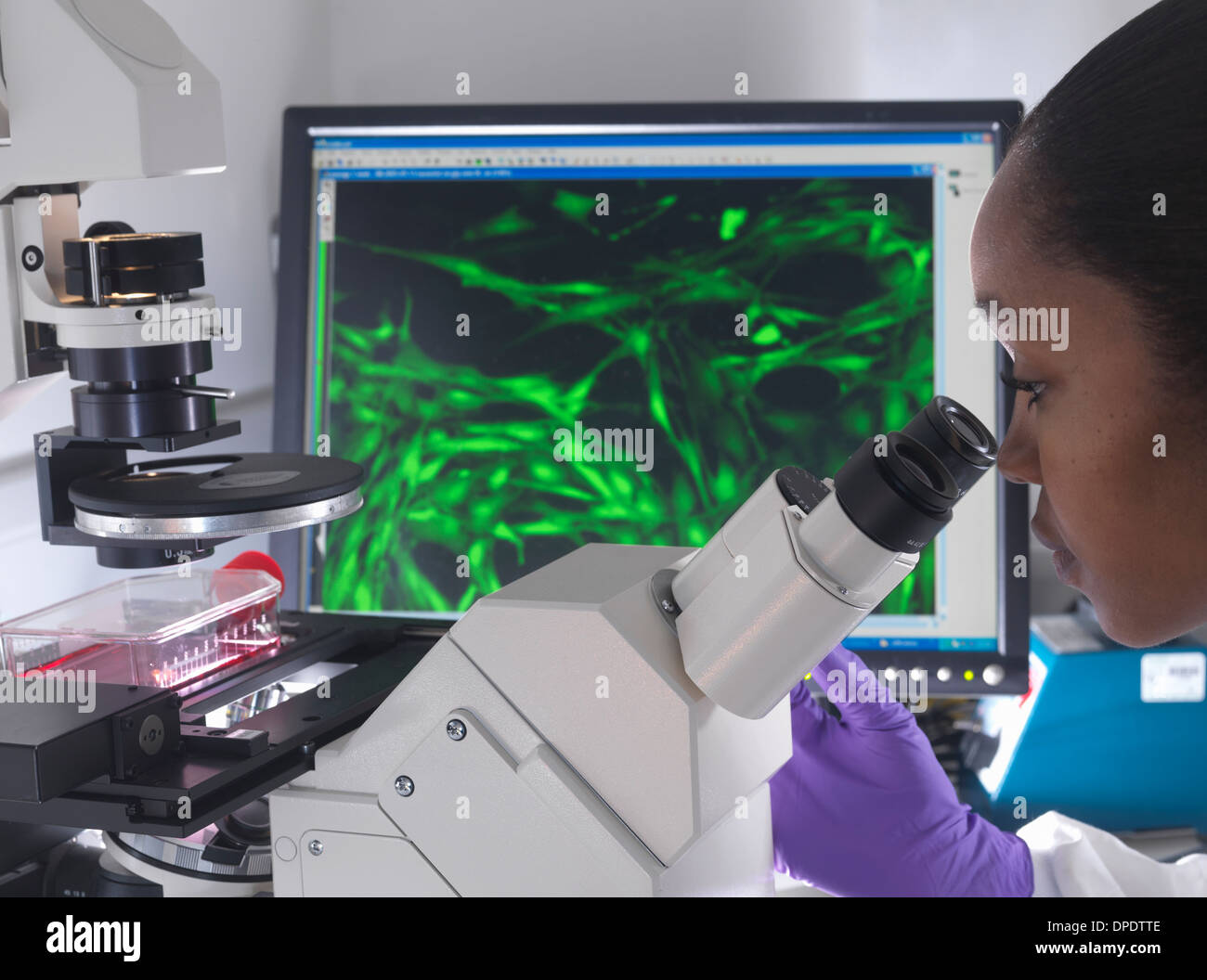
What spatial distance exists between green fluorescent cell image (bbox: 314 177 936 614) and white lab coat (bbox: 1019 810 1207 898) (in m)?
0.24

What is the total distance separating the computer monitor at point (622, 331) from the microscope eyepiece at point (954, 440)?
0.56 metres

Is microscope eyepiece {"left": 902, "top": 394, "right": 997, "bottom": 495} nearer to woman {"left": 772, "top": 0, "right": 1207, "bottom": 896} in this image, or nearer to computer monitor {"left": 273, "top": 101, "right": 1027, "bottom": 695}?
woman {"left": 772, "top": 0, "right": 1207, "bottom": 896}

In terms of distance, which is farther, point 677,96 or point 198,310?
point 677,96

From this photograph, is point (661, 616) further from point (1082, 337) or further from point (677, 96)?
point (677, 96)

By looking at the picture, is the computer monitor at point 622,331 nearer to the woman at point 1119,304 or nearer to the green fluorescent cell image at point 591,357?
the green fluorescent cell image at point 591,357

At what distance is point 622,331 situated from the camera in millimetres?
1188

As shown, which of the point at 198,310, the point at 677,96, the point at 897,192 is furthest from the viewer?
the point at 677,96

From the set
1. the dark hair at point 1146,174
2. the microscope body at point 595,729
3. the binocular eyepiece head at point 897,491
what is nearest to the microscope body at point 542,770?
the microscope body at point 595,729

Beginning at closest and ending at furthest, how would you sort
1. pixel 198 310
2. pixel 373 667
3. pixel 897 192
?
1. pixel 198 310
2. pixel 373 667
3. pixel 897 192

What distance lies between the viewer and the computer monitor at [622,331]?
1.17m

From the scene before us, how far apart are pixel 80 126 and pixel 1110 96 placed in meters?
0.54

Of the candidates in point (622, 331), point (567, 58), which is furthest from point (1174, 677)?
point (567, 58)

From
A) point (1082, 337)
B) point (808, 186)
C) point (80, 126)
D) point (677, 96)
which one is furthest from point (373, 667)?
point (677, 96)

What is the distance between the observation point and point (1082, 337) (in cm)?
62
